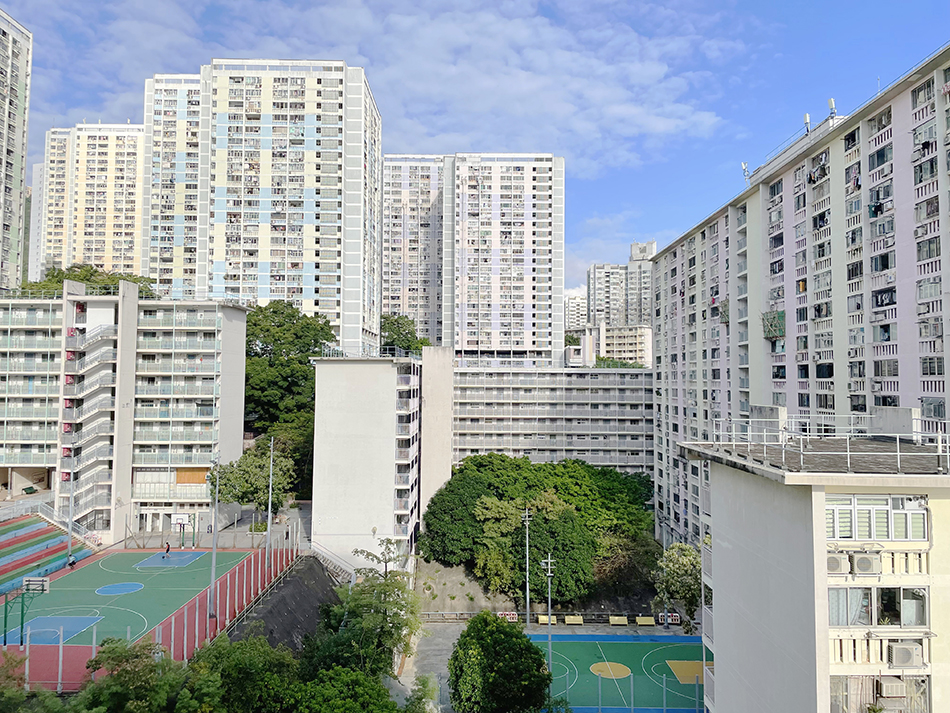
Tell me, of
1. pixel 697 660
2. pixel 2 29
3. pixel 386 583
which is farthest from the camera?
pixel 2 29

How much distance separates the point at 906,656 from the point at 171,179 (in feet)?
304

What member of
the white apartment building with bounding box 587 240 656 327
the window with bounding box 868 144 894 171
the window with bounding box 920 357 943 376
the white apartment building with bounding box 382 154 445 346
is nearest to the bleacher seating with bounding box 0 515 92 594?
the window with bounding box 920 357 943 376

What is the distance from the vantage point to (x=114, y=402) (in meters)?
37.8

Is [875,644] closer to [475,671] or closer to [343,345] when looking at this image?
[475,671]

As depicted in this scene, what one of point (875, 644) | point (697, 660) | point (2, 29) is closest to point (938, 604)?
point (875, 644)

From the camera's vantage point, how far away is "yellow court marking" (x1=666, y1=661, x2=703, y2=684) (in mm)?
27969

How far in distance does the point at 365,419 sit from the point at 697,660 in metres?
22.0

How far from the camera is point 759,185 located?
32.9 metres

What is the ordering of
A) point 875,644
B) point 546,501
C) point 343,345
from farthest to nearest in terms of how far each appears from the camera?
1. point 343,345
2. point 546,501
3. point 875,644

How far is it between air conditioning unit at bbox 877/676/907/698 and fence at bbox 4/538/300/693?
681 inches

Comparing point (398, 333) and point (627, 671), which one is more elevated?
point (398, 333)

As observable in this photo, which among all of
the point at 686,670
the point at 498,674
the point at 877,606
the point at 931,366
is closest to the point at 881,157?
the point at 931,366

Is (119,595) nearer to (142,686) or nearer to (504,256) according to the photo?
(142,686)

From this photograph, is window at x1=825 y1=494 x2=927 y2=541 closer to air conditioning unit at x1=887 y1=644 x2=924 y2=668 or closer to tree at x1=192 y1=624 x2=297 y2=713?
air conditioning unit at x1=887 y1=644 x2=924 y2=668
